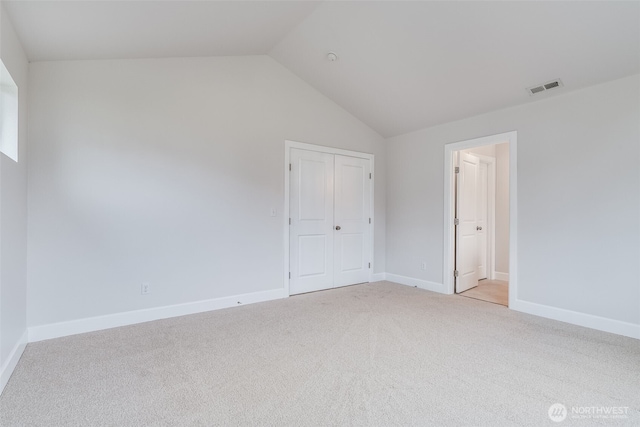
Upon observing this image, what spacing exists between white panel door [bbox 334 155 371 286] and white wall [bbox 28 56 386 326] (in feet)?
2.95

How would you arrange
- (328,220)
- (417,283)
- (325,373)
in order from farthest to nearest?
1. (417,283)
2. (328,220)
3. (325,373)

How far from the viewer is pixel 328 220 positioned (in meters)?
4.52

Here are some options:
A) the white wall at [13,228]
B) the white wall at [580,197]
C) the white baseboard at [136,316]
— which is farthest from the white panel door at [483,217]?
the white wall at [13,228]

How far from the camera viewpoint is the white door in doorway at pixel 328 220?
13.9 ft

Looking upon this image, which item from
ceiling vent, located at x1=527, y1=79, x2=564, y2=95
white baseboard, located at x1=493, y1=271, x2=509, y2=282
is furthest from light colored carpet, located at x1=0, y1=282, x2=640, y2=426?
ceiling vent, located at x1=527, y1=79, x2=564, y2=95

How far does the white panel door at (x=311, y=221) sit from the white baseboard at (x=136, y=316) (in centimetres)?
52

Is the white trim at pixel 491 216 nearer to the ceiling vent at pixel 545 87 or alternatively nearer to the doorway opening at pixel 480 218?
the doorway opening at pixel 480 218

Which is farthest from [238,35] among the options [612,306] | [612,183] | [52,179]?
[612,306]

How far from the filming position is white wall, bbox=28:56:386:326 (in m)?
2.80

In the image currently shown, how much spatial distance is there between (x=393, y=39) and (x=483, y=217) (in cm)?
320

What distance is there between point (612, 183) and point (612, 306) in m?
1.15

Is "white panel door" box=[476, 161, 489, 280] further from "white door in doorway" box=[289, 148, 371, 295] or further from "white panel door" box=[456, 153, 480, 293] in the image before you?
"white door in doorway" box=[289, 148, 371, 295]

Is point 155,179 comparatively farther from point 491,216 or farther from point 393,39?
point 491,216

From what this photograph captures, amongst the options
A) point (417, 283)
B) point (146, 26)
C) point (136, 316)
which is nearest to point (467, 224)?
point (417, 283)
